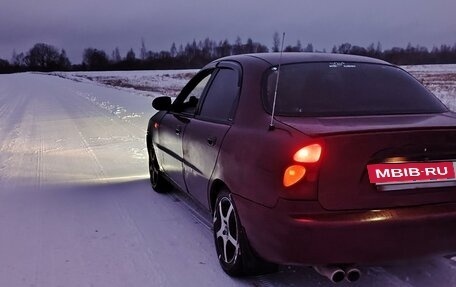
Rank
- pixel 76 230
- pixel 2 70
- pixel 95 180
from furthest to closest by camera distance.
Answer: pixel 2 70, pixel 95 180, pixel 76 230

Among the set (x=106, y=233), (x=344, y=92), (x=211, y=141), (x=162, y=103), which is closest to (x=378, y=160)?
(x=344, y=92)

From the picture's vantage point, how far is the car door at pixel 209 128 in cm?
364

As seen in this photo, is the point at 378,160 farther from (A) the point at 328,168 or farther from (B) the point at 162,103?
(B) the point at 162,103

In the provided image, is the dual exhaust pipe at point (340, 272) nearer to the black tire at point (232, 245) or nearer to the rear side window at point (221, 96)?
the black tire at point (232, 245)

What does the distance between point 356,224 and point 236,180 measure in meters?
0.86

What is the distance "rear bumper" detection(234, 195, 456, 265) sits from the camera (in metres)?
2.62

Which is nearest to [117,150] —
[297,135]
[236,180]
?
[236,180]

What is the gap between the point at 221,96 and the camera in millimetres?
3965

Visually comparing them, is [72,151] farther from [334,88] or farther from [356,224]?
[356,224]

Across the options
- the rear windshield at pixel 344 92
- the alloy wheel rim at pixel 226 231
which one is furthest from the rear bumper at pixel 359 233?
the rear windshield at pixel 344 92

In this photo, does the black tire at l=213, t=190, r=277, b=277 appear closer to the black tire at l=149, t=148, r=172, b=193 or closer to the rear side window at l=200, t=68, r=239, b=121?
the rear side window at l=200, t=68, r=239, b=121

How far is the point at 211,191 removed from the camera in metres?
3.69

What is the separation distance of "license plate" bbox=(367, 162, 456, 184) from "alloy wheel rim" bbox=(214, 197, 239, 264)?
100 centimetres

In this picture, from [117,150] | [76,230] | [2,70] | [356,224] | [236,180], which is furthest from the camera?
[2,70]
